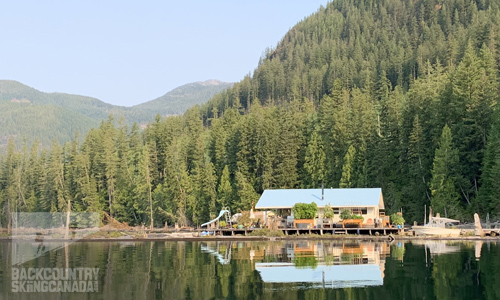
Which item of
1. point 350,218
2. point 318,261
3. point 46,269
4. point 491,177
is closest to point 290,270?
point 318,261

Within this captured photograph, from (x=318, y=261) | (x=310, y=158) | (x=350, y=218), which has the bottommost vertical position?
(x=318, y=261)

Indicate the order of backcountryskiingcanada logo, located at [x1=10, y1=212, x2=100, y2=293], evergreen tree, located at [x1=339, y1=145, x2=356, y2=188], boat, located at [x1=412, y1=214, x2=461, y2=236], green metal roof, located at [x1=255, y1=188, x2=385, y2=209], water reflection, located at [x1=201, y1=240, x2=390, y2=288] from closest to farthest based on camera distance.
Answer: water reflection, located at [x1=201, y1=240, x2=390, y2=288], backcountryskiingcanada logo, located at [x1=10, y1=212, x2=100, y2=293], boat, located at [x1=412, y1=214, x2=461, y2=236], green metal roof, located at [x1=255, y1=188, x2=385, y2=209], evergreen tree, located at [x1=339, y1=145, x2=356, y2=188]

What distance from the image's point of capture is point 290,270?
42250 millimetres

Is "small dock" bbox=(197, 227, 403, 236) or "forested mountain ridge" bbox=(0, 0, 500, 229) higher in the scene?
"forested mountain ridge" bbox=(0, 0, 500, 229)

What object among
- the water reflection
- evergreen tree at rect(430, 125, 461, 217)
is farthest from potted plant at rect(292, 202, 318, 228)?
evergreen tree at rect(430, 125, 461, 217)

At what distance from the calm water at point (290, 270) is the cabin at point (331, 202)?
9.40m

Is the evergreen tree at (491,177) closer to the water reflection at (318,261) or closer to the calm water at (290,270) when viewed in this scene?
the calm water at (290,270)

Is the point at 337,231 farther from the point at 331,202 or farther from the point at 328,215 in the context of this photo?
the point at 331,202

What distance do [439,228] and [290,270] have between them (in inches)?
1105

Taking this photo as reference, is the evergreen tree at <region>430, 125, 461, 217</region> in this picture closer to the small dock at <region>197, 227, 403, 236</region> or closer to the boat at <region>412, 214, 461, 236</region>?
the boat at <region>412, 214, 461, 236</region>

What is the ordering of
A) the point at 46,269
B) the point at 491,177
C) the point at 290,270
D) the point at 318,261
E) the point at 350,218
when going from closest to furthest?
the point at 290,270 → the point at 318,261 → the point at 46,269 → the point at 350,218 → the point at 491,177

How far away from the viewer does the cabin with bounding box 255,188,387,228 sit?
71.5 m

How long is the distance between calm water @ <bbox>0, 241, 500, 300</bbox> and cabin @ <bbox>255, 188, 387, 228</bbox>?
30.8 ft

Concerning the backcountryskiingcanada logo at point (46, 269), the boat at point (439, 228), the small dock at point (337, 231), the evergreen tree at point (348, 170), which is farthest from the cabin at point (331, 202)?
the backcountryskiingcanada logo at point (46, 269)
